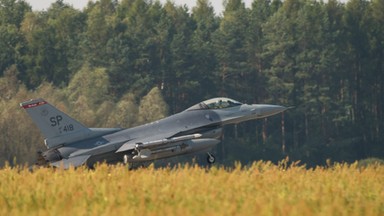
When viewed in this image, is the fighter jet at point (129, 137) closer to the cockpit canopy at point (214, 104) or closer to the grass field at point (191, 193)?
the cockpit canopy at point (214, 104)

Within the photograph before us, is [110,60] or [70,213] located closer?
[70,213]

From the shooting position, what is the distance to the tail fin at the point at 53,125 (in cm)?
3297

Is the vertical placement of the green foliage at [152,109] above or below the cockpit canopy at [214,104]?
below

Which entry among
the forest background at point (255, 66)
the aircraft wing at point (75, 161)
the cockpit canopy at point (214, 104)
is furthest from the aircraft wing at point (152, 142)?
the forest background at point (255, 66)

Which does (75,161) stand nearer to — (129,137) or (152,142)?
(129,137)

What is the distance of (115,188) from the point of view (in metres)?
15.8

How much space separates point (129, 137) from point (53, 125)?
2.45m

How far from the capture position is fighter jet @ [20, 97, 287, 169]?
108 ft

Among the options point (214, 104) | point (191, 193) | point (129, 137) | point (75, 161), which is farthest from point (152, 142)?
point (191, 193)

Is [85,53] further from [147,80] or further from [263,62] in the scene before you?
[263,62]

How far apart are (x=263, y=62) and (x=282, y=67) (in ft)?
13.6

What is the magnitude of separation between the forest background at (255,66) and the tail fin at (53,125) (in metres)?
61.7

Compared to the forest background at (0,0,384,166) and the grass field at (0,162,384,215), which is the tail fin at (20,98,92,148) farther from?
the forest background at (0,0,384,166)

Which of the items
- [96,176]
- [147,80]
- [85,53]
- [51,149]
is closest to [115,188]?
[96,176]
